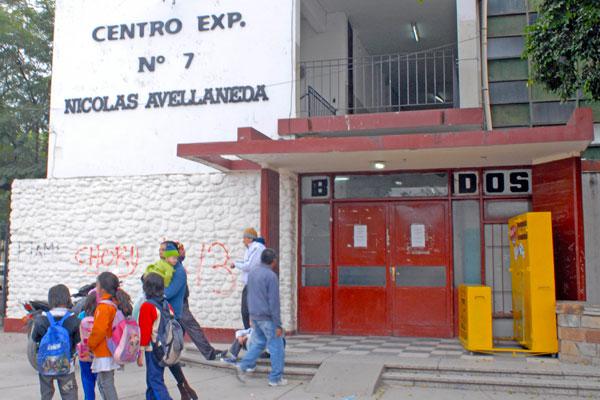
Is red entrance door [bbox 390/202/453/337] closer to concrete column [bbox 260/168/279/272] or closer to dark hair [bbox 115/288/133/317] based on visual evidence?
concrete column [bbox 260/168/279/272]

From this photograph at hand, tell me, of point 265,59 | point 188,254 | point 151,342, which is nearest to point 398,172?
point 265,59

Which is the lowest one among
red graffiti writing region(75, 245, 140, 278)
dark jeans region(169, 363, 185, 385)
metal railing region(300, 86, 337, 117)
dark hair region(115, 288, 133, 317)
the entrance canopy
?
dark jeans region(169, 363, 185, 385)

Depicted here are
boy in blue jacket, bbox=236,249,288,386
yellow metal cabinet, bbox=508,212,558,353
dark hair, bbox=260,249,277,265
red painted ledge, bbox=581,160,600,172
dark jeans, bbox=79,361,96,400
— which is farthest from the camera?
red painted ledge, bbox=581,160,600,172

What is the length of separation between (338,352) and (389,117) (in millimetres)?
3909

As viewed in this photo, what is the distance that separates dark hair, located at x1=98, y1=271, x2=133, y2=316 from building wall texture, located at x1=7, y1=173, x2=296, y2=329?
494 cm

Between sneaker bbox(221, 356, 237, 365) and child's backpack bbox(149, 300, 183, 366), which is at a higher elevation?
child's backpack bbox(149, 300, 183, 366)

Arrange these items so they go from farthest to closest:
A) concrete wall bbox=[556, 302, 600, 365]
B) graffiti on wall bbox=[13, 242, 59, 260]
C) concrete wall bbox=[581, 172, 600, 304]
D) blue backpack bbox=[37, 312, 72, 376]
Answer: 1. graffiti on wall bbox=[13, 242, 59, 260]
2. concrete wall bbox=[581, 172, 600, 304]
3. concrete wall bbox=[556, 302, 600, 365]
4. blue backpack bbox=[37, 312, 72, 376]

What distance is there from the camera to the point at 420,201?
1134 centimetres

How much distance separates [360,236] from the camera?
11586 millimetres

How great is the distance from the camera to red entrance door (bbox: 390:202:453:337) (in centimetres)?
1108

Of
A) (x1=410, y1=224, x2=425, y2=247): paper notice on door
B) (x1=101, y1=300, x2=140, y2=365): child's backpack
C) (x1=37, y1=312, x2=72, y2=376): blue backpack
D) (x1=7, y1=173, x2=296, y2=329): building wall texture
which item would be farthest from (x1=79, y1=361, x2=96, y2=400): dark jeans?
(x1=410, y1=224, x2=425, y2=247): paper notice on door

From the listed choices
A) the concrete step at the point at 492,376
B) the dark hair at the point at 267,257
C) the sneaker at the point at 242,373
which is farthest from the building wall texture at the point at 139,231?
the dark hair at the point at 267,257

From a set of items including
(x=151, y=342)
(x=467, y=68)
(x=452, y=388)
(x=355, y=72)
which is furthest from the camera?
(x=355, y=72)

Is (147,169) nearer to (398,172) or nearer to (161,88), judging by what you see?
(161,88)
